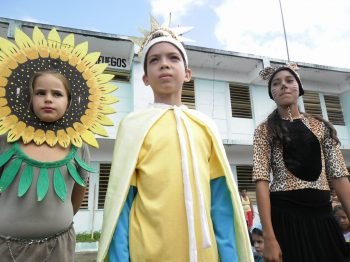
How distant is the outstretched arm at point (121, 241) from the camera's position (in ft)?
4.55

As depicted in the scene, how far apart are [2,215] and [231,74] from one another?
11.5 meters

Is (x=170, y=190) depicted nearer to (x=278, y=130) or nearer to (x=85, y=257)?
(x=278, y=130)

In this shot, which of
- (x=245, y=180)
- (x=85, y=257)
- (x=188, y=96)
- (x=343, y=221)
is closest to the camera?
(x=343, y=221)

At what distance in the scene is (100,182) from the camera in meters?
9.82

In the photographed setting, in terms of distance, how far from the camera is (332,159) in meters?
2.17

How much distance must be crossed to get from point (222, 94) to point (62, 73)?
410 inches

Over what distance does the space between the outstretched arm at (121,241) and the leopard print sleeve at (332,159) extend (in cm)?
142

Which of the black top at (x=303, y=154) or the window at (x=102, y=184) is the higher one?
the window at (x=102, y=184)

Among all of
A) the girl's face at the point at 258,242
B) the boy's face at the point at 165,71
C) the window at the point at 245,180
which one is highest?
the window at the point at 245,180

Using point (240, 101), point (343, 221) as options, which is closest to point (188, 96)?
point (240, 101)

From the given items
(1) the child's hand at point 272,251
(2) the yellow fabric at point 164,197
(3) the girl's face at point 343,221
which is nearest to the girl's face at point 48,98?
(2) the yellow fabric at point 164,197

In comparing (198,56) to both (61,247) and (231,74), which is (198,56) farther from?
(61,247)

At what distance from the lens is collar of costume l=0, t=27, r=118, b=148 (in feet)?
6.30

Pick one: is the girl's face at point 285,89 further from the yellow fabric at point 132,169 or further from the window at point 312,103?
the window at point 312,103
